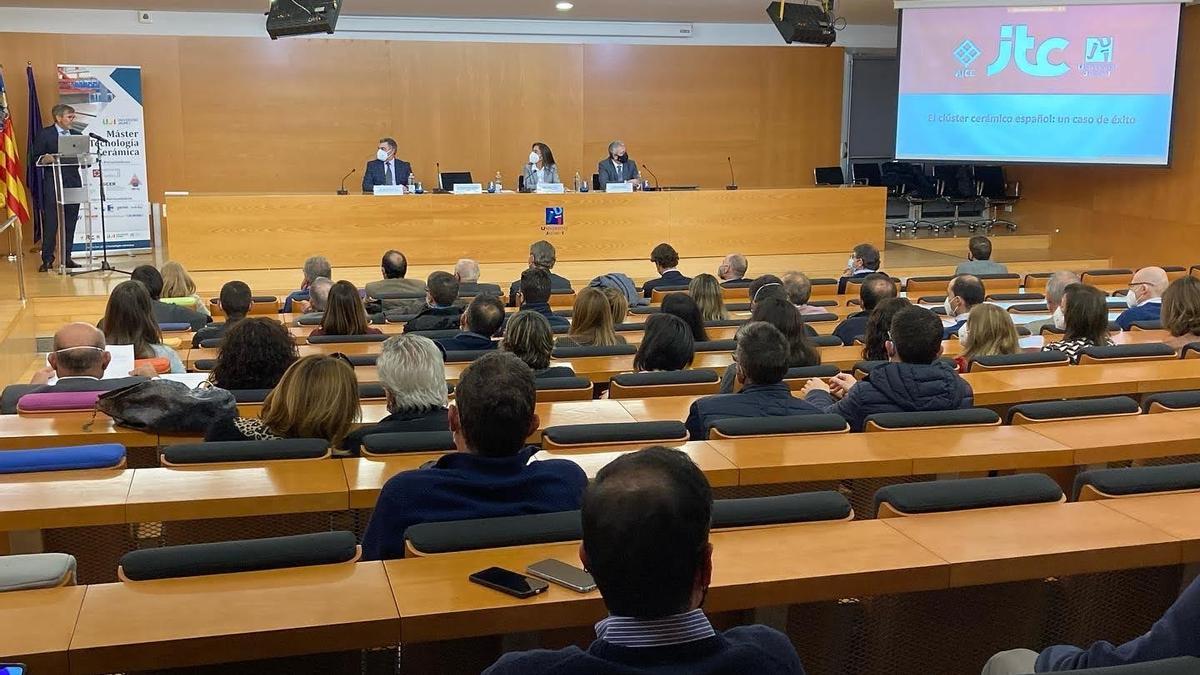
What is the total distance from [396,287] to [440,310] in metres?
1.27

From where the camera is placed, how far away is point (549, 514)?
253 cm

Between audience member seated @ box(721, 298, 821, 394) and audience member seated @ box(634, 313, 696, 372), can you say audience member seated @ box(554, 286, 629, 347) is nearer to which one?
audience member seated @ box(634, 313, 696, 372)

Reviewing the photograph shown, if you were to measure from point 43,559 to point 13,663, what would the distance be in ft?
1.48

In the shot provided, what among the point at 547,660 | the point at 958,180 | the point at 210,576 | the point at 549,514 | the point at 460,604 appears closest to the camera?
the point at 547,660

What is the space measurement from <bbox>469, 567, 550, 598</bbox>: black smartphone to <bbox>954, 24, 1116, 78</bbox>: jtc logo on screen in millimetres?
10863

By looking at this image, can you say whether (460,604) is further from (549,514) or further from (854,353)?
(854,353)

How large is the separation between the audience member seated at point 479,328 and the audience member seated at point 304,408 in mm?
1716

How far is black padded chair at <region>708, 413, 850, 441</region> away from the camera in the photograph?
3.52 metres

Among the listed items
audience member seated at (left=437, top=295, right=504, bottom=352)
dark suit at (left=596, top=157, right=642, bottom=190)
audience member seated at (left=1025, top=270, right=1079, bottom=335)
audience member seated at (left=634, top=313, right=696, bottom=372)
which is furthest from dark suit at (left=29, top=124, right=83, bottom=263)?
audience member seated at (left=1025, top=270, right=1079, bottom=335)

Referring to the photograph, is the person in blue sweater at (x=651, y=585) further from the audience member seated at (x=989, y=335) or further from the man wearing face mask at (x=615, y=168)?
the man wearing face mask at (x=615, y=168)

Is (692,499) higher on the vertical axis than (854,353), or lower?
Result: higher

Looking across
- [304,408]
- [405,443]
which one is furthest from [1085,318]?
[304,408]

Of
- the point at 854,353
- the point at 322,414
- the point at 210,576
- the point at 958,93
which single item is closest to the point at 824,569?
the point at 210,576

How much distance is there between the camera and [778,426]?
357 cm
